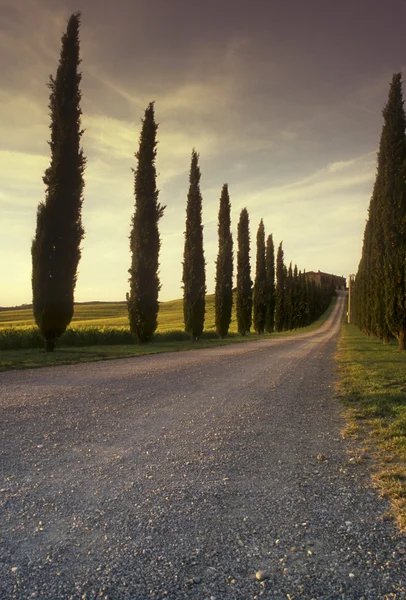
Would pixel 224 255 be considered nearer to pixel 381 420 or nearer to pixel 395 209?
pixel 395 209

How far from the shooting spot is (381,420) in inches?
248

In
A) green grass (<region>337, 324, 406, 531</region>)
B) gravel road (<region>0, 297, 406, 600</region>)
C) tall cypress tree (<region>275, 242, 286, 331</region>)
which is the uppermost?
tall cypress tree (<region>275, 242, 286, 331</region>)

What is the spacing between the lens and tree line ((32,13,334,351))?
17656mm

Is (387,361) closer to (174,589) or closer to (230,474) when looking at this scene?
(230,474)

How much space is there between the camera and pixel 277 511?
3266 mm

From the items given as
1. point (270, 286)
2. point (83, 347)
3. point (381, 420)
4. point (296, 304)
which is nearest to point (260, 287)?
point (270, 286)

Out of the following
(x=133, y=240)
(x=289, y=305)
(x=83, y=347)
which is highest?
(x=133, y=240)

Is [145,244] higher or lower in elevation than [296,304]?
higher

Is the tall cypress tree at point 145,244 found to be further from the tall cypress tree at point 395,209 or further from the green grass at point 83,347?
the tall cypress tree at point 395,209

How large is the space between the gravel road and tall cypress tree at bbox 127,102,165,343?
56.3 ft

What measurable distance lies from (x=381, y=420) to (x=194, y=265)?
25376 mm

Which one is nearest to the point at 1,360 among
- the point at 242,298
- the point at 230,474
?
the point at 230,474

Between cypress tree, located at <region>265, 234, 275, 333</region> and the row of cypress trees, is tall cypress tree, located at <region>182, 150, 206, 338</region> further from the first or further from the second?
cypress tree, located at <region>265, 234, 275, 333</region>

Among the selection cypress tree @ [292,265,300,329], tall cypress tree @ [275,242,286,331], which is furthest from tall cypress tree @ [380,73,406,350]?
cypress tree @ [292,265,300,329]
